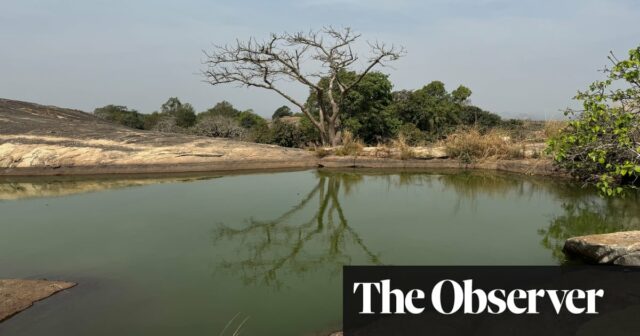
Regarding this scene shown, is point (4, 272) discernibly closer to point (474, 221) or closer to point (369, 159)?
point (474, 221)

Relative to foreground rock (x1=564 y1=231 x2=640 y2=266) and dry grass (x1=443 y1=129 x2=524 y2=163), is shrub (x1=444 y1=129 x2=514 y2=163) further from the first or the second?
foreground rock (x1=564 y1=231 x2=640 y2=266)

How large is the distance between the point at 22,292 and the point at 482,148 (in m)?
8.12

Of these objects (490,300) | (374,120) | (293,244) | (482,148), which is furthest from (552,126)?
(490,300)

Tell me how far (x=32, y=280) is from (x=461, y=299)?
264cm

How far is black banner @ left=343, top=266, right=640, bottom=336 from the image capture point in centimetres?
Answer: 214

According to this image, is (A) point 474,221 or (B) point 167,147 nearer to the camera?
(A) point 474,221

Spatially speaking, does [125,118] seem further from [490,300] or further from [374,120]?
[490,300]

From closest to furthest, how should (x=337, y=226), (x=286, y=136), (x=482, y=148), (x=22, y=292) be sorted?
(x=22, y=292), (x=337, y=226), (x=482, y=148), (x=286, y=136)

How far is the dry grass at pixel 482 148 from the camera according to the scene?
8.98 metres

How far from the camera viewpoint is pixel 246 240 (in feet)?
13.3

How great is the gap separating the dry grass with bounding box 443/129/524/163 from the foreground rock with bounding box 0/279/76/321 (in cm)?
765

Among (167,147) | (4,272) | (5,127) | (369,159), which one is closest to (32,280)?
(4,272)

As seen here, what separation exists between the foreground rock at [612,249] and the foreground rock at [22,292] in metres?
3.54

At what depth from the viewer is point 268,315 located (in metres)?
2.58
